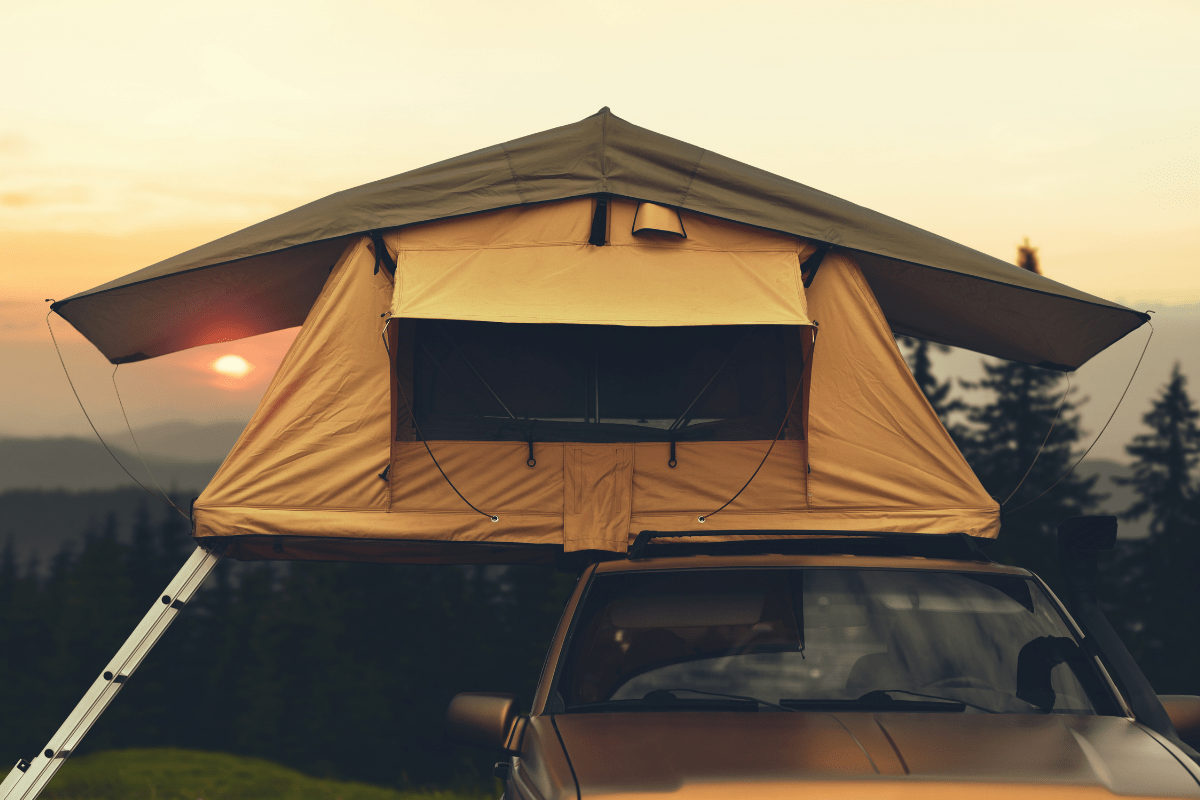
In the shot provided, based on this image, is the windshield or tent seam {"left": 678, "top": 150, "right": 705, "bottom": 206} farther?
tent seam {"left": 678, "top": 150, "right": 705, "bottom": 206}

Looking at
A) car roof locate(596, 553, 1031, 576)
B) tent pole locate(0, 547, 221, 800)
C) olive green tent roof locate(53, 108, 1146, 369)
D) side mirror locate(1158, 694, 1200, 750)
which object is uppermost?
olive green tent roof locate(53, 108, 1146, 369)

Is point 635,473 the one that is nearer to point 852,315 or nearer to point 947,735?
point 852,315

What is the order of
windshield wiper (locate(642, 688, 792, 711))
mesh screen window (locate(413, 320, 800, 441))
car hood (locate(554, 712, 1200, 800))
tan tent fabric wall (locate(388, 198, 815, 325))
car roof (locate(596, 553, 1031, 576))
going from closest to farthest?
car hood (locate(554, 712, 1200, 800)), windshield wiper (locate(642, 688, 792, 711)), car roof (locate(596, 553, 1031, 576)), tan tent fabric wall (locate(388, 198, 815, 325)), mesh screen window (locate(413, 320, 800, 441))

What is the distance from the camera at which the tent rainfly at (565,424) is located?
562 centimetres

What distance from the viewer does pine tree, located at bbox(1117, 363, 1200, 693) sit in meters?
47.9

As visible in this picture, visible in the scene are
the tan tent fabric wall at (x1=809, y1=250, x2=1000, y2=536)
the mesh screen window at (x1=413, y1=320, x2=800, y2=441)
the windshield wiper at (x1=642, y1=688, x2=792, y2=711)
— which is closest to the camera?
the windshield wiper at (x1=642, y1=688, x2=792, y2=711)

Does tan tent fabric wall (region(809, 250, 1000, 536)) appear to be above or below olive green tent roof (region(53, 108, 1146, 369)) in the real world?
below

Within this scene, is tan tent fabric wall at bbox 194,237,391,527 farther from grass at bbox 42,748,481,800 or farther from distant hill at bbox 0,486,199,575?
distant hill at bbox 0,486,199,575

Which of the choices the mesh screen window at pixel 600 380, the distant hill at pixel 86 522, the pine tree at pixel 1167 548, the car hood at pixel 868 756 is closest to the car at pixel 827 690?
the car hood at pixel 868 756

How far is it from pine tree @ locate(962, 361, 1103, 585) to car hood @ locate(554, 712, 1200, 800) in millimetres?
46730

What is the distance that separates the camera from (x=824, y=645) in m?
3.49

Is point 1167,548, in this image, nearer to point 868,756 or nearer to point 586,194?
point 586,194

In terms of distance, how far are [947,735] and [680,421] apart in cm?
345

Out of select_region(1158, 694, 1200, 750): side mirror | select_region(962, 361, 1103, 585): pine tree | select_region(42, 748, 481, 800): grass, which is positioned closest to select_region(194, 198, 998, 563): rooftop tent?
select_region(1158, 694, 1200, 750): side mirror
